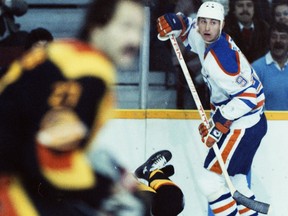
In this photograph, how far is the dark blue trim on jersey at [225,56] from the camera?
379cm

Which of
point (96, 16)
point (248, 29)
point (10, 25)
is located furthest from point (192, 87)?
point (96, 16)

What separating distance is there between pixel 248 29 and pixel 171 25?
47cm

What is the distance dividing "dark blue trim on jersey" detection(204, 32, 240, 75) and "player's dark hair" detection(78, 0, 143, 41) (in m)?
2.21

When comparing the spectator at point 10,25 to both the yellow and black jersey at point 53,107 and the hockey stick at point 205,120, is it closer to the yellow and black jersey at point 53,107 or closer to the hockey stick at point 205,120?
the hockey stick at point 205,120

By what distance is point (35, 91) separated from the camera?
1.58m

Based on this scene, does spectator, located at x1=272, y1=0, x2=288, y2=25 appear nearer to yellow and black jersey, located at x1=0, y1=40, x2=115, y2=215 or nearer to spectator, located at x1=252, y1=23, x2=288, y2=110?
spectator, located at x1=252, y1=23, x2=288, y2=110

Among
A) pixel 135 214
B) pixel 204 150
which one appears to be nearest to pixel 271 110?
pixel 204 150

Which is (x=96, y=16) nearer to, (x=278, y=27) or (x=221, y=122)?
(x=221, y=122)

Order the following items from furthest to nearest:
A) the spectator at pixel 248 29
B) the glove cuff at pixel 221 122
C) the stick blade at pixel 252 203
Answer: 1. the spectator at pixel 248 29
2. the stick blade at pixel 252 203
3. the glove cuff at pixel 221 122

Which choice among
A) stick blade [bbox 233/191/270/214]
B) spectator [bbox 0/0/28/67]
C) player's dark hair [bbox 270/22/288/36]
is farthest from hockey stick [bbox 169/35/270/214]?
spectator [bbox 0/0/28/67]

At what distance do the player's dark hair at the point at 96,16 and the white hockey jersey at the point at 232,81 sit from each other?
2212 mm

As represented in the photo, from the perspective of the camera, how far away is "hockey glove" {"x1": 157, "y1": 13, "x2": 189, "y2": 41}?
3961mm

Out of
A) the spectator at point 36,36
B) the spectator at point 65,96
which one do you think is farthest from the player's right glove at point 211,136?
the spectator at point 65,96

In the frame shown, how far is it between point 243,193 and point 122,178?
232cm
